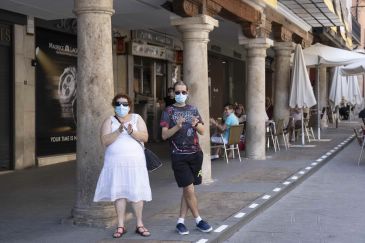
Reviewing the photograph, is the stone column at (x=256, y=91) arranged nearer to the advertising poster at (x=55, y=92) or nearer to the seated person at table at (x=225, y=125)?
the seated person at table at (x=225, y=125)

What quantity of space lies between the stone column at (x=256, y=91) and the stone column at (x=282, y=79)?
332 cm

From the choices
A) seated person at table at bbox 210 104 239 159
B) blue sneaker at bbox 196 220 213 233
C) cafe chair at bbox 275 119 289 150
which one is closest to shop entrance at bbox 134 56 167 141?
cafe chair at bbox 275 119 289 150

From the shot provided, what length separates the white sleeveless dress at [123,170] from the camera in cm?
646

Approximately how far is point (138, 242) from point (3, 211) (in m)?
2.75

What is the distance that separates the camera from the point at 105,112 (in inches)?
289

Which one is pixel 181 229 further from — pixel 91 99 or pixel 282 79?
pixel 282 79

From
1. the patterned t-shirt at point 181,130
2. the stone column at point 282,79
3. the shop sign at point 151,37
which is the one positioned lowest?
the patterned t-shirt at point 181,130

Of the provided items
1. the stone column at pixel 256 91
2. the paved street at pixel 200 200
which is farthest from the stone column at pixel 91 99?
the stone column at pixel 256 91

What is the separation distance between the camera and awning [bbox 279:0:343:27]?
1670cm

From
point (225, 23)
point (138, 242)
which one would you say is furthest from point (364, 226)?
point (225, 23)

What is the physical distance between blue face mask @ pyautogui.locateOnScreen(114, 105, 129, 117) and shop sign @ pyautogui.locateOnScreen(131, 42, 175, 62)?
37.7ft

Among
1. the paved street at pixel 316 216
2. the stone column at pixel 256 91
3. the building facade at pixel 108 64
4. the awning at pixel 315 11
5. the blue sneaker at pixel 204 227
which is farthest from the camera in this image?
the awning at pixel 315 11

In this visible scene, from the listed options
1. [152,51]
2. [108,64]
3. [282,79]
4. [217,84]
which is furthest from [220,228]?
[217,84]

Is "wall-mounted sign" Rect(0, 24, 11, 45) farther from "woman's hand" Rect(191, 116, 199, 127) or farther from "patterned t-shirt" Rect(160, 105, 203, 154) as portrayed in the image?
"woman's hand" Rect(191, 116, 199, 127)
